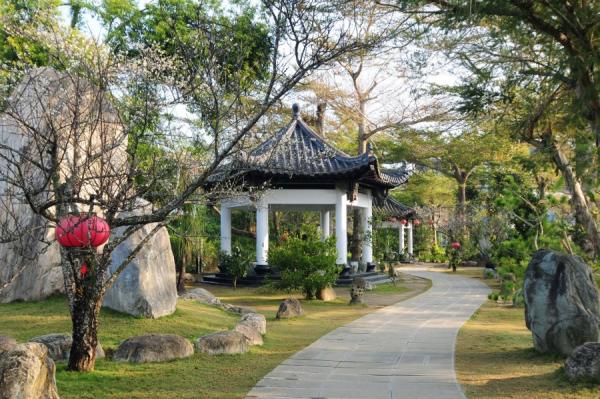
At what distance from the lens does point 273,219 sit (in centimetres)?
2780

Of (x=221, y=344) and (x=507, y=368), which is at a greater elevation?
(x=221, y=344)

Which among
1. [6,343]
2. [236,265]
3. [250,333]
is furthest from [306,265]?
[6,343]

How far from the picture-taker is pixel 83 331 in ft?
20.3

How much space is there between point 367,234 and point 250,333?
13062mm

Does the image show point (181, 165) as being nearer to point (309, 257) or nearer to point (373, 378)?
point (373, 378)

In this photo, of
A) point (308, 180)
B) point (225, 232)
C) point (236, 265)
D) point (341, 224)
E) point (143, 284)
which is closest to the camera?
point (143, 284)

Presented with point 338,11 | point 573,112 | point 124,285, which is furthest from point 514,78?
point 124,285

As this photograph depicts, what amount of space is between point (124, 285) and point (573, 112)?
6.69 meters

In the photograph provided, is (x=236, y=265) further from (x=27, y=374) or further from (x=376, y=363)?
(x=27, y=374)

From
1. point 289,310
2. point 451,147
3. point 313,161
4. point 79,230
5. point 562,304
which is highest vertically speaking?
point 451,147

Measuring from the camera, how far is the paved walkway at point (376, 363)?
19.0ft

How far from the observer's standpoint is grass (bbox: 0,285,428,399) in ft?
19.0

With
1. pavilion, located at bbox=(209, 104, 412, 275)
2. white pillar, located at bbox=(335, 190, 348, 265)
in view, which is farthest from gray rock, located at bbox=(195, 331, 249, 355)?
white pillar, located at bbox=(335, 190, 348, 265)

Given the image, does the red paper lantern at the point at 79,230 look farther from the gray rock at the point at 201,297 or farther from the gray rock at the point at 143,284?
the gray rock at the point at 201,297
